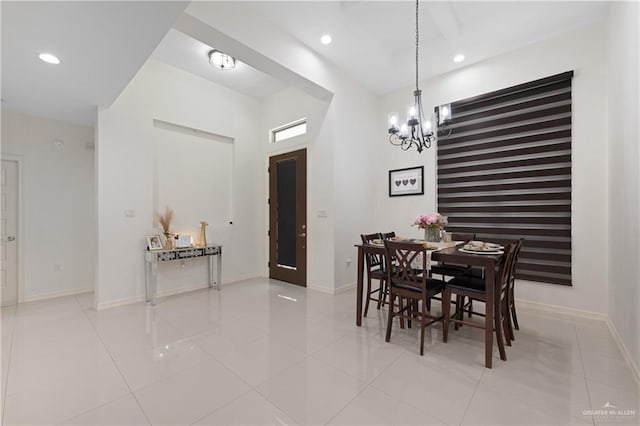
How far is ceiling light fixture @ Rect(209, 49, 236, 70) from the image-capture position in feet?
12.8

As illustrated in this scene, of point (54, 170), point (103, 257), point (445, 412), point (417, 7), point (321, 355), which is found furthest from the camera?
point (54, 170)

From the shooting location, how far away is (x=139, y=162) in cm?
397

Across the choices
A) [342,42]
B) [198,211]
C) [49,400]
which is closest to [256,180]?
[198,211]

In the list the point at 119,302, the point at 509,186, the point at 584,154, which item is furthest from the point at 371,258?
the point at 119,302

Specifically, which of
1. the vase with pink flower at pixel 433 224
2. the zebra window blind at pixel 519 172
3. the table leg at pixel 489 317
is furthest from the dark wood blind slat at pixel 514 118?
the table leg at pixel 489 317

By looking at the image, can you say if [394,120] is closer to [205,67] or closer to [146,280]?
[205,67]

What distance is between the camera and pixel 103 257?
365 centimetres

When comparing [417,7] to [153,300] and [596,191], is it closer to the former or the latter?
[596,191]

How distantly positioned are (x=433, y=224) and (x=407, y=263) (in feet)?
2.49

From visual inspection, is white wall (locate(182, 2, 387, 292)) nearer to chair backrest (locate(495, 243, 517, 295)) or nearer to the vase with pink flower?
the vase with pink flower

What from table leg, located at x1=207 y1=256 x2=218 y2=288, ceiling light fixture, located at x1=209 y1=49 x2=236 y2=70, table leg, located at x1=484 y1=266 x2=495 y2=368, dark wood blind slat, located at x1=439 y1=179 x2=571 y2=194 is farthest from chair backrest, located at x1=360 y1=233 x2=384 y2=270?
ceiling light fixture, located at x1=209 y1=49 x2=236 y2=70

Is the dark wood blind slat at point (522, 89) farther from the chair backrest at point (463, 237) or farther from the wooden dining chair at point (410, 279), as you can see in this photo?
the wooden dining chair at point (410, 279)

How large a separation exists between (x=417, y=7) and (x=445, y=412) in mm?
3715

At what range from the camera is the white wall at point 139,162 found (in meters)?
3.68
